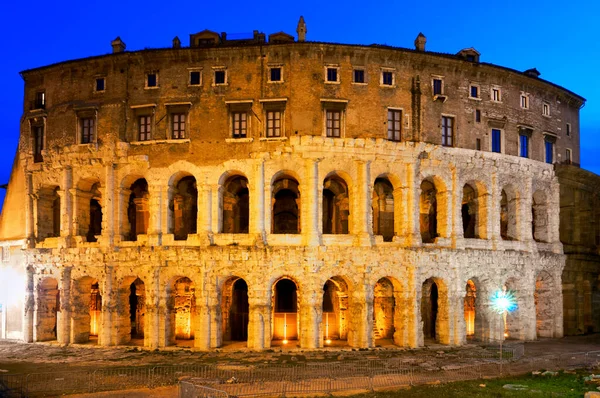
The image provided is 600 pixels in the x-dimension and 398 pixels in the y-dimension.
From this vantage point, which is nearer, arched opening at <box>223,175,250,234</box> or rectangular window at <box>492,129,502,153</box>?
arched opening at <box>223,175,250,234</box>

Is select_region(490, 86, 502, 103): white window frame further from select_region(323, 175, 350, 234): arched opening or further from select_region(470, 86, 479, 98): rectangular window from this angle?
select_region(323, 175, 350, 234): arched opening

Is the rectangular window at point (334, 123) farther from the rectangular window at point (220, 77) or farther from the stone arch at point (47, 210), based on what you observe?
the stone arch at point (47, 210)

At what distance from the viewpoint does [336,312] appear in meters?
34.5

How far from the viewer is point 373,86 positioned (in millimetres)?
31797

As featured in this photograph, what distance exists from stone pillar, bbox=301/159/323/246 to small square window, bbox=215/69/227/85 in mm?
6324

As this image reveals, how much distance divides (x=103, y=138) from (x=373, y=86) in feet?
49.7

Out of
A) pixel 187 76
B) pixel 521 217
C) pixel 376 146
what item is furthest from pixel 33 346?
pixel 521 217

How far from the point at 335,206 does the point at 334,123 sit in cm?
607

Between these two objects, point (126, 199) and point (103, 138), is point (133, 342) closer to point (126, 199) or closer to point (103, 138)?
point (126, 199)

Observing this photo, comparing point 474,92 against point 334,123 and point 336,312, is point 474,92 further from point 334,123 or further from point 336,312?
point 336,312

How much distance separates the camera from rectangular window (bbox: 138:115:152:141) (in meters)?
32.7

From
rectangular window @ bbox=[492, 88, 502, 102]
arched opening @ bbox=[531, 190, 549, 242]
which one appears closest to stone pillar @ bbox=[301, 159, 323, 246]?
rectangular window @ bbox=[492, 88, 502, 102]

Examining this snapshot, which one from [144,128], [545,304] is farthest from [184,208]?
[545,304]

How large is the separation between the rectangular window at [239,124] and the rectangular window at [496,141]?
48.0 ft
